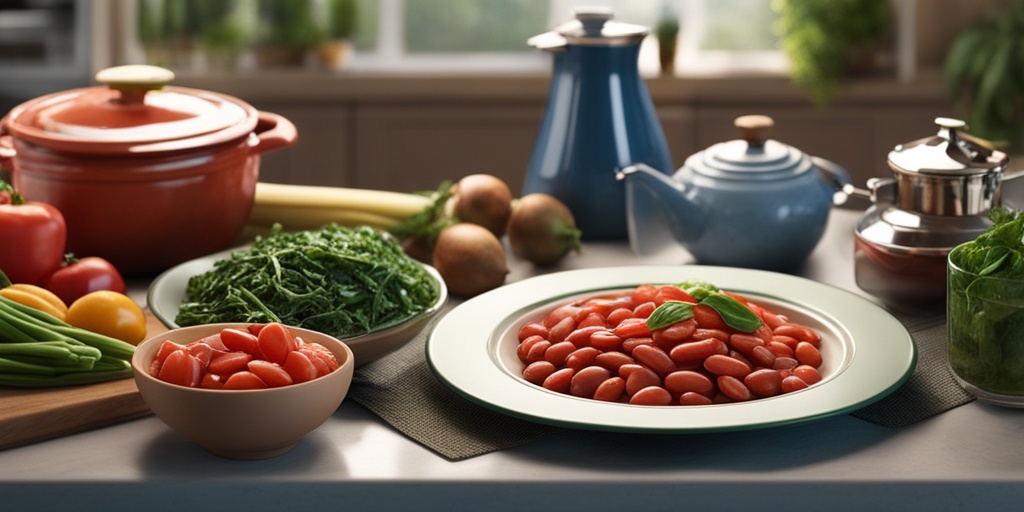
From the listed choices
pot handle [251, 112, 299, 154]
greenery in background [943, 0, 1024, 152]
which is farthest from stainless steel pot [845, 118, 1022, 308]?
greenery in background [943, 0, 1024, 152]

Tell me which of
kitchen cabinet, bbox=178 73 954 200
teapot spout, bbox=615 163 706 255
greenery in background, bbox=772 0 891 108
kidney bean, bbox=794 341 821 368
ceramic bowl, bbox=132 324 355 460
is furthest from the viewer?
kitchen cabinet, bbox=178 73 954 200

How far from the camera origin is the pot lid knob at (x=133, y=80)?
5.19 ft

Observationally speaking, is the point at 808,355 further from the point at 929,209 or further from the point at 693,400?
the point at 929,209

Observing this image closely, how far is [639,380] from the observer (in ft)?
3.69

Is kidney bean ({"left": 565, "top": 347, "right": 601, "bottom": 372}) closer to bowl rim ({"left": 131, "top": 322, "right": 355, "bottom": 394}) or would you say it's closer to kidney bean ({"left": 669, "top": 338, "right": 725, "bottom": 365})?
kidney bean ({"left": 669, "top": 338, "right": 725, "bottom": 365})

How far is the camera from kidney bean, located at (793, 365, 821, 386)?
1.16 meters

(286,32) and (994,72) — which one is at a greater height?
(286,32)

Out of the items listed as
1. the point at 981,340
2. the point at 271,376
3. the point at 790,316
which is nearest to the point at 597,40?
the point at 790,316

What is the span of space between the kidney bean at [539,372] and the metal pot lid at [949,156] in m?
0.53

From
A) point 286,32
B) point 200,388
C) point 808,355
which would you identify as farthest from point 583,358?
point 286,32

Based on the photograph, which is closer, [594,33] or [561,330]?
[561,330]

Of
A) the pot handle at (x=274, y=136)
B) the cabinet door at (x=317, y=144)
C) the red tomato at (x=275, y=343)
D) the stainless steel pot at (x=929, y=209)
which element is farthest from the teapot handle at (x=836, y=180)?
the cabinet door at (x=317, y=144)

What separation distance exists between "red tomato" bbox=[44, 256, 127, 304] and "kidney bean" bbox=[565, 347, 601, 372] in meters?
0.66

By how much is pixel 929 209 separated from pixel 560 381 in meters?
0.55
